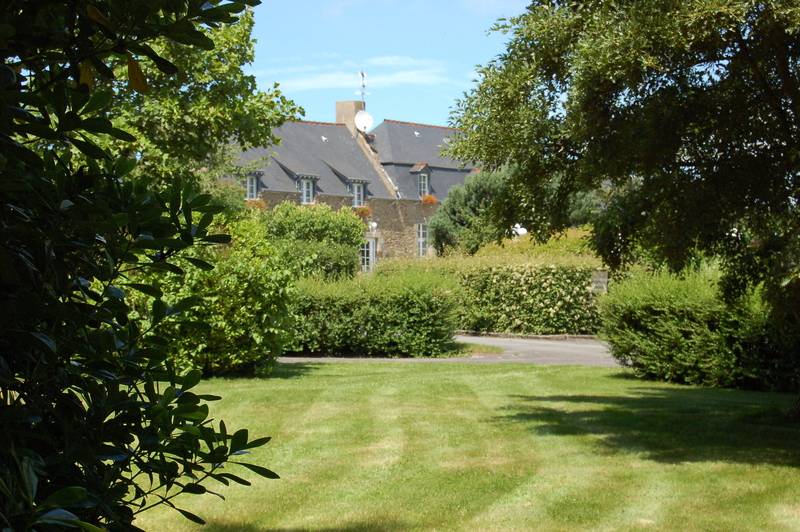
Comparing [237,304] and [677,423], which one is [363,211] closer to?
[237,304]

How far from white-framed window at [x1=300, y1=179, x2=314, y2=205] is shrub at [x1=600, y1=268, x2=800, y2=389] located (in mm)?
38719

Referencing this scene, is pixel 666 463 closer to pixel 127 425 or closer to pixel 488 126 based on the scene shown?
pixel 488 126

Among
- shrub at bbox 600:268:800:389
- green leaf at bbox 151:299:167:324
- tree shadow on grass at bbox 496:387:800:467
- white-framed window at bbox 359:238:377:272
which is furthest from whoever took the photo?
white-framed window at bbox 359:238:377:272

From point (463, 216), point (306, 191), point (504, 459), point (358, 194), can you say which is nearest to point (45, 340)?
point (504, 459)

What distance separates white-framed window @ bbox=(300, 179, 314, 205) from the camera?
5534 centimetres

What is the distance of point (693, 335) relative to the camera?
1630 centimetres

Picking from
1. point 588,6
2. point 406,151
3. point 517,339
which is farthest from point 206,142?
point 406,151

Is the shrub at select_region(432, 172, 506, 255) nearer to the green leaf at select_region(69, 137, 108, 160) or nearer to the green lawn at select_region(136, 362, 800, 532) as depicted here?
the green lawn at select_region(136, 362, 800, 532)

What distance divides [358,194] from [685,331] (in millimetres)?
43251

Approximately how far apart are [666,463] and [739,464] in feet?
2.22

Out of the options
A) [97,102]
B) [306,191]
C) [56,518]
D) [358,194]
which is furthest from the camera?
[358,194]

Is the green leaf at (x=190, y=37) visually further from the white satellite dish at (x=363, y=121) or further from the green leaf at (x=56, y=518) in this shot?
the white satellite dish at (x=363, y=121)

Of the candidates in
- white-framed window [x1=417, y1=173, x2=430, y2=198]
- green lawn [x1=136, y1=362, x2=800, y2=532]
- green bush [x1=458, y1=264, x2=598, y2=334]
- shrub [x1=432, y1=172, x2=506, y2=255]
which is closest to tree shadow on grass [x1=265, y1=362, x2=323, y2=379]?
green lawn [x1=136, y1=362, x2=800, y2=532]

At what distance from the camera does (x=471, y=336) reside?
30.6 meters
